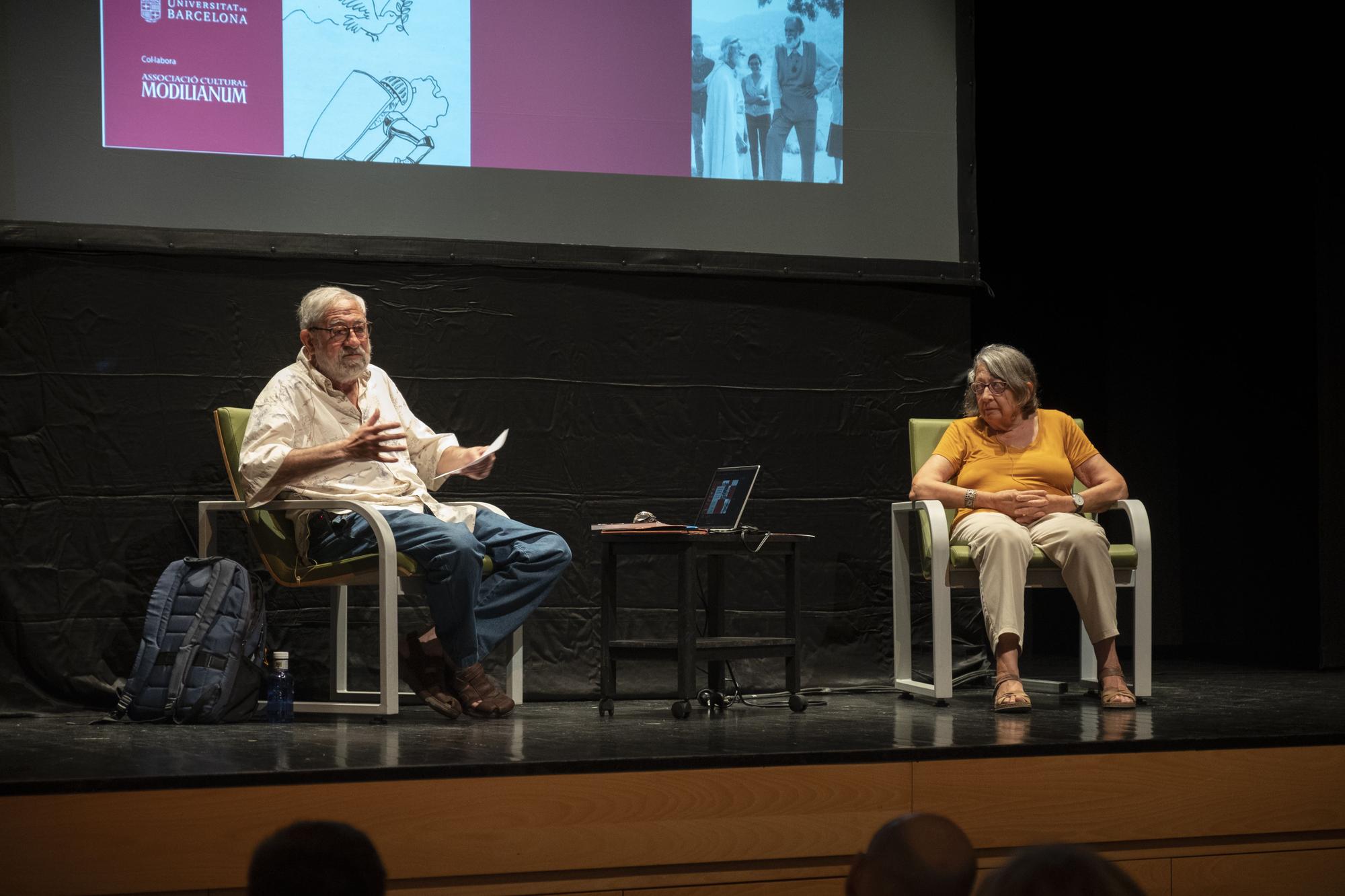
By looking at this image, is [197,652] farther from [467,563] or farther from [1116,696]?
[1116,696]

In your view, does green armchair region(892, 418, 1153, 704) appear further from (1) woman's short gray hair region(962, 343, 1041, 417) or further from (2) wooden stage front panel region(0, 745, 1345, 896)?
(2) wooden stage front panel region(0, 745, 1345, 896)

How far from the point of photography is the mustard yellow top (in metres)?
3.59

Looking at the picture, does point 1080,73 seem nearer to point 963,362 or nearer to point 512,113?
point 963,362

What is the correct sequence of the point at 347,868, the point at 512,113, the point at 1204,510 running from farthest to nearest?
the point at 1204,510, the point at 512,113, the point at 347,868

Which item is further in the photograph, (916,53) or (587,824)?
(916,53)

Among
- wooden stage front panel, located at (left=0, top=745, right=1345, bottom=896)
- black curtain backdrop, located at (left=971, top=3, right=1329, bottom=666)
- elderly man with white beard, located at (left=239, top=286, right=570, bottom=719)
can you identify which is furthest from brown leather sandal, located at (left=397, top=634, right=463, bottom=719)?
black curtain backdrop, located at (left=971, top=3, right=1329, bottom=666)

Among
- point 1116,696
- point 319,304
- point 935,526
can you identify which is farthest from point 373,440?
point 1116,696

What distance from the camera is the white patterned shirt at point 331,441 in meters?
3.08

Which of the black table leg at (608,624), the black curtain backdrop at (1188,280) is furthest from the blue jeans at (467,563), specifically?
the black curtain backdrop at (1188,280)

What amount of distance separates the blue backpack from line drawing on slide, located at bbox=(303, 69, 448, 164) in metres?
1.22

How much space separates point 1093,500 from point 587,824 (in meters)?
1.90

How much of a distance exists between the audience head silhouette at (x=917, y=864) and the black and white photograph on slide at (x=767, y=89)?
Answer: 3179 mm

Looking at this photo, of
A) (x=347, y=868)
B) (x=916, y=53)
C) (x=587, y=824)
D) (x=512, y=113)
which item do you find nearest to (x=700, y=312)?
(x=512, y=113)

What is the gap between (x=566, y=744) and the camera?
254 cm
